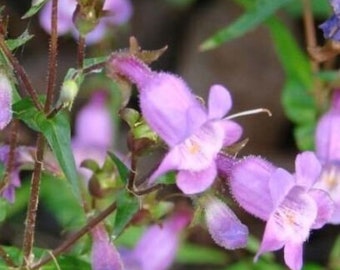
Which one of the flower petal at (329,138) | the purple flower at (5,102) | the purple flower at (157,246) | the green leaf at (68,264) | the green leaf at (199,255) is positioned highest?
the purple flower at (5,102)

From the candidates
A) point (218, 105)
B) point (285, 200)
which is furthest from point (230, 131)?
point (285, 200)

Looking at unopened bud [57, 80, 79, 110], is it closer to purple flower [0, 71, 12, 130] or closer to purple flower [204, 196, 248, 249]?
purple flower [0, 71, 12, 130]

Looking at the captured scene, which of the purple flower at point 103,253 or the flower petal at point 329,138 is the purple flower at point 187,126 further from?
the flower petal at point 329,138

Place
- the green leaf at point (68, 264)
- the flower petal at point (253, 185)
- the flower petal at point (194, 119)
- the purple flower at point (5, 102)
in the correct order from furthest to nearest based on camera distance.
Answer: the green leaf at point (68, 264)
the purple flower at point (5, 102)
the flower petal at point (253, 185)
the flower petal at point (194, 119)

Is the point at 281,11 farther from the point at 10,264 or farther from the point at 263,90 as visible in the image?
the point at 10,264

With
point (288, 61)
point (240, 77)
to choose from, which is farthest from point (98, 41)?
point (240, 77)

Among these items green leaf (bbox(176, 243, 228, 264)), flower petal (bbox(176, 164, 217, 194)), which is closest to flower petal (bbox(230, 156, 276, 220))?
flower petal (bbox(176, 164, 217, 194))

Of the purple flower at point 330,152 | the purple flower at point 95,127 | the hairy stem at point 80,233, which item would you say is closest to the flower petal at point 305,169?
the hairy stem at point 80,233

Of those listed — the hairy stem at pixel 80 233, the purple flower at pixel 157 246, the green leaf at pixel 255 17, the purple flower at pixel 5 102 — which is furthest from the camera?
the purple flower at pixel 157 246

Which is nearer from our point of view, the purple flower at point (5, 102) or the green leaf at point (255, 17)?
the purple flower at point (5, 102)
